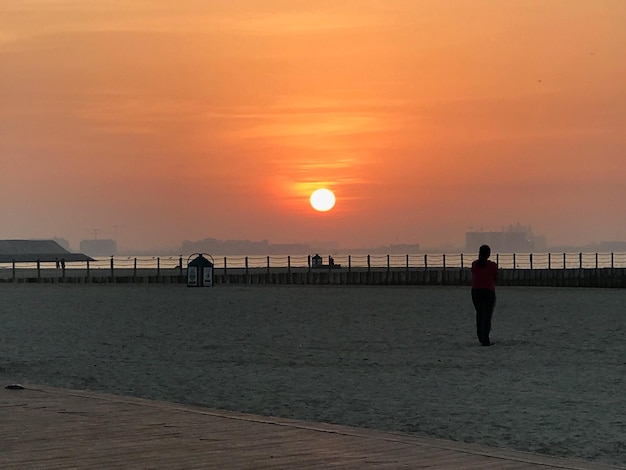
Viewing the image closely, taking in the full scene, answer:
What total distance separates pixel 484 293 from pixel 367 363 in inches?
156

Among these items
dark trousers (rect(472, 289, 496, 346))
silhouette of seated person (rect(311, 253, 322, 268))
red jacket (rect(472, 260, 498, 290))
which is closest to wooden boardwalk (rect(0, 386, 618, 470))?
dark trousers (rect(472, 289, 496, 346))

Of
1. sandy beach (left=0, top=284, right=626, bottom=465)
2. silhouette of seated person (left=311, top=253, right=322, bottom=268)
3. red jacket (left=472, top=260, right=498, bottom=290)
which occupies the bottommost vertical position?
sandy beach (left=0, top=284, right=626, bottom=465)

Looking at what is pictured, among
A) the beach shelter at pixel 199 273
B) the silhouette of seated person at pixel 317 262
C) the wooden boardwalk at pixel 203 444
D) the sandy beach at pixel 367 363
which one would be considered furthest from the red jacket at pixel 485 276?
the silhouette of seated person at pixel 317 262

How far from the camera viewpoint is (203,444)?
884 centimetres

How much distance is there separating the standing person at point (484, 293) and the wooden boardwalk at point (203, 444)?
1037 centimetres

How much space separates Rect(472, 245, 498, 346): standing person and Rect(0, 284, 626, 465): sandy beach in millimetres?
344

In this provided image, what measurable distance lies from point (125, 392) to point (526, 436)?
18.2 feet

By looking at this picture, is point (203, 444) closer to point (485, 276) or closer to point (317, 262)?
point (485, 276)

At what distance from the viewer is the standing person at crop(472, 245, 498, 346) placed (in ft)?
66.9

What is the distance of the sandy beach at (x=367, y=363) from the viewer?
11.5m

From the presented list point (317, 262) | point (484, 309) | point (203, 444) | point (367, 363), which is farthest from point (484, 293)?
point (317, 262)

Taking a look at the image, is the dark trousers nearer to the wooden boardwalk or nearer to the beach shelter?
the wooden boardwalk

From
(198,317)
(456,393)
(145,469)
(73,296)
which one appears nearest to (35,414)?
(145,469)

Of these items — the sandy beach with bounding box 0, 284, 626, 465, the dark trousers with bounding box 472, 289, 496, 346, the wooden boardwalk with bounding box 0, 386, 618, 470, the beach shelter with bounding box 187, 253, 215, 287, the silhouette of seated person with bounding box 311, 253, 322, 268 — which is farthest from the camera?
the silhouette of seated person with bounding box 311, 253, 322, 268
